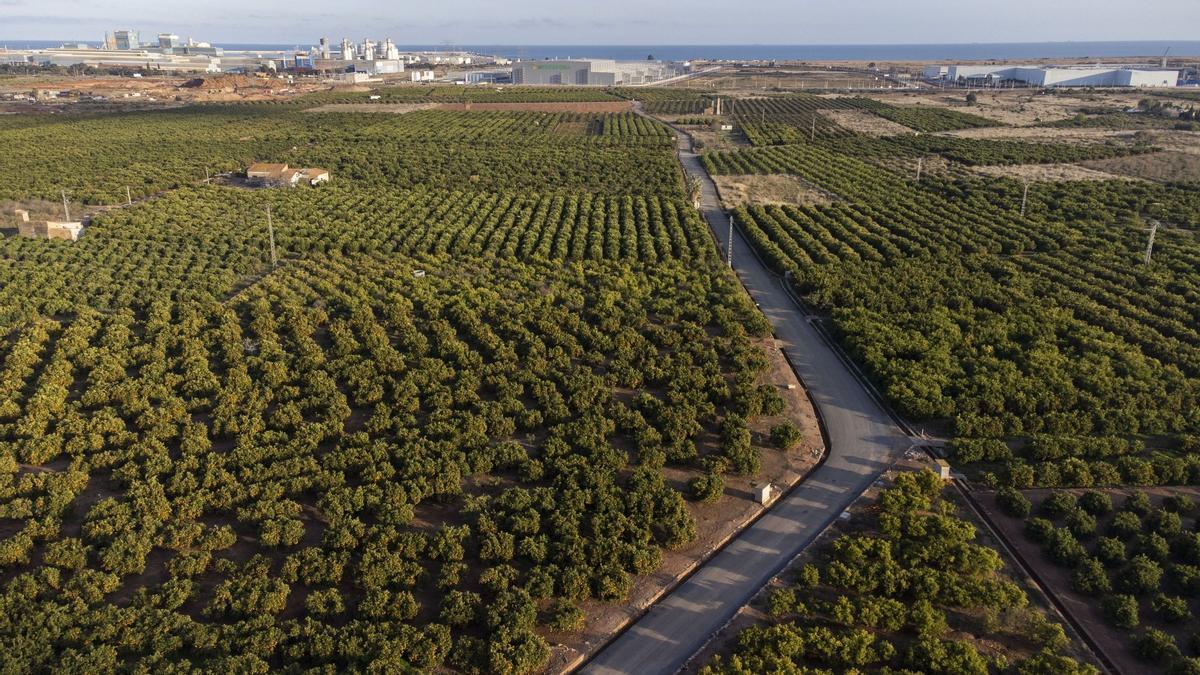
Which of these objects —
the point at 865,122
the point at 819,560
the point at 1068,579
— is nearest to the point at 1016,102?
the point at 865,122

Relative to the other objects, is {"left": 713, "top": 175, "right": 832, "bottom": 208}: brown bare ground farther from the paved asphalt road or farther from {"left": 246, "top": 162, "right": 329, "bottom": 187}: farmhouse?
{"left": 246, "top": 162, "right": 329, "bottom": 187}: farmhouse

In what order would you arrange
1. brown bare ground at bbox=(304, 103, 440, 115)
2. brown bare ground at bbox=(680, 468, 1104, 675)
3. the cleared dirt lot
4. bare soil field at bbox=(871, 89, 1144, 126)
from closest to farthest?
1. brown bare ground at bbox=(680, 468, 1104, 675)
2. bare soil field at bbox=(871, 89, 1144, 126)
3. brown bare ground at bbox=(304, 103, 440, 115)
4. the cleared dirt lot

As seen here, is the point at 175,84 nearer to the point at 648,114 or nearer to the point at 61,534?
the point at 648,114

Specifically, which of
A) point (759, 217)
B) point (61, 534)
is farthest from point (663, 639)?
point (759, 217)

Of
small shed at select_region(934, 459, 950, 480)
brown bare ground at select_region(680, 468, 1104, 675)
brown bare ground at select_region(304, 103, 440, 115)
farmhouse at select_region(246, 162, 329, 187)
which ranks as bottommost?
brown bare ground at select_region(680, 468, 1104, 675)

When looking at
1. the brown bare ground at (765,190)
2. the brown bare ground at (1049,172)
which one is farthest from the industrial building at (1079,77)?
the brown bare ground at (765,190)

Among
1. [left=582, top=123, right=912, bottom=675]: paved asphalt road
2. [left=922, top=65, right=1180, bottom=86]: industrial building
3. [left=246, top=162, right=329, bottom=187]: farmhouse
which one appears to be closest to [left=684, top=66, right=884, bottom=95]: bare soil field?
[left=922, top=65, right=1180, bottom=86]: industrial building
